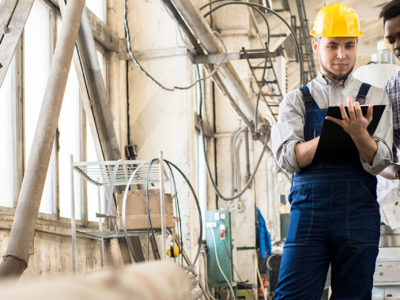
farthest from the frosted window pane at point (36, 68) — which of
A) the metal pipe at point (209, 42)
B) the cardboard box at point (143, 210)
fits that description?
the metal pipe at point (209, 42)

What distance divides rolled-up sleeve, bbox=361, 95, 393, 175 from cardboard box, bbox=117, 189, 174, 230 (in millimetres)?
2014

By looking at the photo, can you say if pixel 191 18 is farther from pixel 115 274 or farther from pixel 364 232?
pixel 115 274

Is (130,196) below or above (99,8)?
below

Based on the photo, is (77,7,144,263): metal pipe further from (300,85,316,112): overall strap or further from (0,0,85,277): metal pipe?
(300,85,316,112): overall strap

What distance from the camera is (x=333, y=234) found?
7.84 feet

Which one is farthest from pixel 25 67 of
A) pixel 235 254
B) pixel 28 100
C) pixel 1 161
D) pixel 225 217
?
pixel 235 254

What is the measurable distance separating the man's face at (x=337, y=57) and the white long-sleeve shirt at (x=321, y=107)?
0.03 metres

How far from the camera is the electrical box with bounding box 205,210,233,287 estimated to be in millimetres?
9258

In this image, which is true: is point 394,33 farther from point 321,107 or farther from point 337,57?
point 321,107

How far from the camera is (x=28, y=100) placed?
15.0 ft

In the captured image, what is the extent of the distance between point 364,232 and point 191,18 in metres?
3.31

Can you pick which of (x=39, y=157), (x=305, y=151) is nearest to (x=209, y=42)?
(x=305, y=151)

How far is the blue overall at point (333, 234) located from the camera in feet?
7.81

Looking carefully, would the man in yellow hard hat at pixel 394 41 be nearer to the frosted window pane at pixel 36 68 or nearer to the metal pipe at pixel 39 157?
the metal pipe at pixel 39 157
